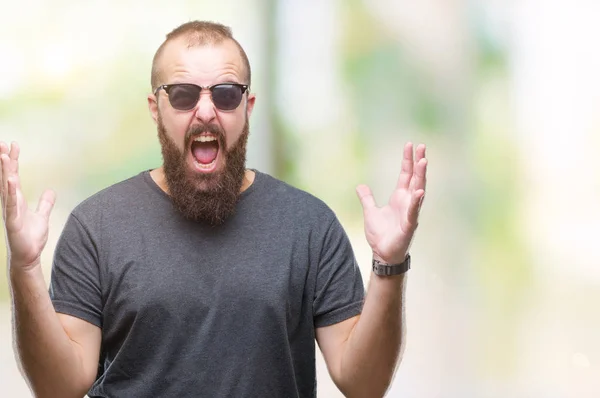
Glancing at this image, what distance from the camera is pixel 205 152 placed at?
7.18 ft

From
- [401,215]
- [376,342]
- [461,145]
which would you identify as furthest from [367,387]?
[461,145]

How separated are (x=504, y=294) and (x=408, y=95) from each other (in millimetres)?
925

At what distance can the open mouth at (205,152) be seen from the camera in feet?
7.13

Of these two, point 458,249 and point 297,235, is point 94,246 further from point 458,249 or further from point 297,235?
point 458,249

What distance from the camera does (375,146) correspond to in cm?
380

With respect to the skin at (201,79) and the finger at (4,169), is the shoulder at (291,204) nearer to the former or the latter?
the skin at (201,79)

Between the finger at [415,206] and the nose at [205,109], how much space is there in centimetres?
55

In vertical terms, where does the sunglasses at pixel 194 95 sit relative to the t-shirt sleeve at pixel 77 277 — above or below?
above

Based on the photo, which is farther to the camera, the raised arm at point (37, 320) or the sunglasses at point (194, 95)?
the sunglasses at point (194, 95)

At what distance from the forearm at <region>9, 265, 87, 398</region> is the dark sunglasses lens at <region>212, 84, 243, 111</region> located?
58 cm

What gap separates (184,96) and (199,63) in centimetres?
9

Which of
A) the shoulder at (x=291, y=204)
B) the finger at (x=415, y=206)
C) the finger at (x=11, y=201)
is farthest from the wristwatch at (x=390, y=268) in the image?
the finger at (x=11, y=201)

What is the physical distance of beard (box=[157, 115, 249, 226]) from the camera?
6.95ft

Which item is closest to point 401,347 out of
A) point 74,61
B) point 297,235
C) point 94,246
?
point 297,235
